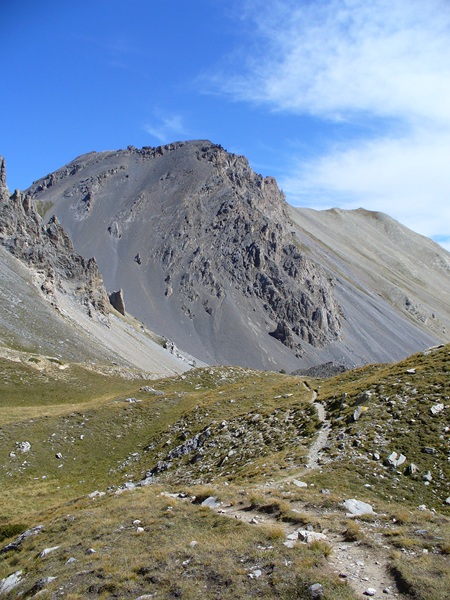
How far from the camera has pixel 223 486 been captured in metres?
22.9

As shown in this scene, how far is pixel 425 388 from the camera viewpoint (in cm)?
3072

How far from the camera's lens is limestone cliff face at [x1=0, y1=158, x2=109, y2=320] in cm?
12988

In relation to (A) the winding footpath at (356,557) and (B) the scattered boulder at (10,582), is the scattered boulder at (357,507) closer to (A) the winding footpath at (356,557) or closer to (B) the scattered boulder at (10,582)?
(A) the winding footpath at (356,557)

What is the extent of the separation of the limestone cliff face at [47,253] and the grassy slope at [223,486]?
8883 centimetres

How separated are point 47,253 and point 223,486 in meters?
141

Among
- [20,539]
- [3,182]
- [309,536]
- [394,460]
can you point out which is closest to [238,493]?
[309,536]

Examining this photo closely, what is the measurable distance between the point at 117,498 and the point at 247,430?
41.7ft

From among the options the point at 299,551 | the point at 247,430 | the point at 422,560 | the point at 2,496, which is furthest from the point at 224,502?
the point at 2,496

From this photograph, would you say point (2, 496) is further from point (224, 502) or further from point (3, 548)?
point (224, 502)

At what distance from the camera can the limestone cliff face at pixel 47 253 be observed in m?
130

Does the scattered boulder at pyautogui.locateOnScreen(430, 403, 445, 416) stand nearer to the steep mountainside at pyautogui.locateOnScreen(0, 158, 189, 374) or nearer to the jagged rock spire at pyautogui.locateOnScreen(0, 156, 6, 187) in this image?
the steep mountainside at pyautogui.locateOnScreen(0, 158, 189, 374)

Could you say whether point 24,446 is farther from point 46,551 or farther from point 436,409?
point 436,409

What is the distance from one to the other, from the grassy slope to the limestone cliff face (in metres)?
88.8

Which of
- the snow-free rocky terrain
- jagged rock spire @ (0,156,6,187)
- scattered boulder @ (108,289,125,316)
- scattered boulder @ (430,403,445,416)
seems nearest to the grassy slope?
→ the snow-free rocky terrain
